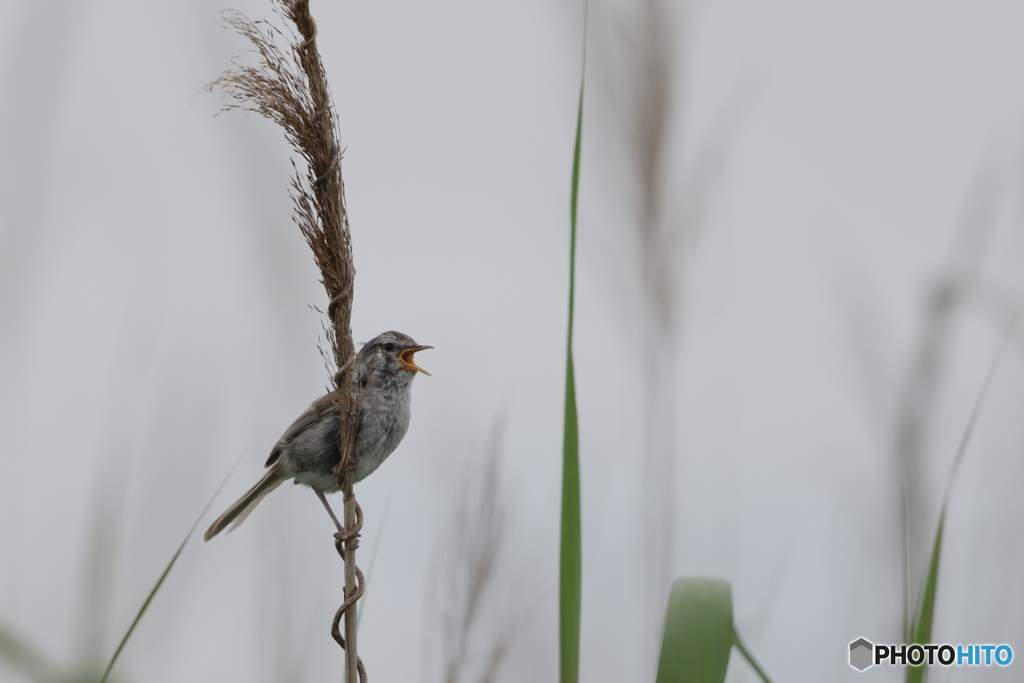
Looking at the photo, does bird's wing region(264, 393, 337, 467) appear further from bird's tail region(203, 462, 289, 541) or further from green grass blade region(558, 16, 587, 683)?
green grass blade region(558, 16, 587, 683)

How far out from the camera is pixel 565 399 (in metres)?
1.33

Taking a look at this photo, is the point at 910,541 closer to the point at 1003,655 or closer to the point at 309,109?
the point at 1003,655

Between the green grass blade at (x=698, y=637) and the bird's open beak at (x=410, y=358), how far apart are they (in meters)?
1.29

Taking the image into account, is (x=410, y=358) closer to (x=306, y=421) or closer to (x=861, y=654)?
(x=306, y=421)

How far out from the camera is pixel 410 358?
283 cm

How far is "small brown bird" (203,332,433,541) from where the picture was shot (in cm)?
250

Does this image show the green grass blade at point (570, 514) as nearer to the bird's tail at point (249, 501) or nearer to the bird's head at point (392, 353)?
the bird's head at point (392, 353)

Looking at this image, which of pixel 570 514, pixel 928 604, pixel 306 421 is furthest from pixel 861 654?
pixel 306 421

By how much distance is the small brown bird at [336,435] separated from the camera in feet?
8.21

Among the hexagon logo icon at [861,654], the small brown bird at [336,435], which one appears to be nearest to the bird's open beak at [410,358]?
the small brown bird at [336,435]

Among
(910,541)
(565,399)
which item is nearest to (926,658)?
(910,541)

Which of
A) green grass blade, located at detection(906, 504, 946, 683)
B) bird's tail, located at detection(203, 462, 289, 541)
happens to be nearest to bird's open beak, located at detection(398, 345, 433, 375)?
bird's tail, located at detection(203, 462, 289, 541)

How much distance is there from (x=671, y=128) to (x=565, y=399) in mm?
821

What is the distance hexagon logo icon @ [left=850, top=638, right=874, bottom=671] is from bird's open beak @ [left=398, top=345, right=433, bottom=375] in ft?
4.98
